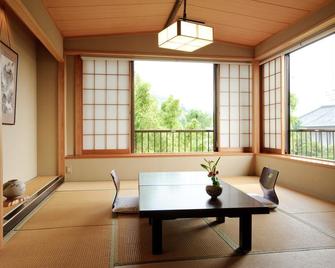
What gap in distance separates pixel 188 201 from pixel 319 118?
3.74m

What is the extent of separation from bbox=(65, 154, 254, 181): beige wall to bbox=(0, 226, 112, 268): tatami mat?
2494mm

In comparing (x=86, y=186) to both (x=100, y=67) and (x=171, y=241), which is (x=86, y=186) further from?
(x=171, y=241)

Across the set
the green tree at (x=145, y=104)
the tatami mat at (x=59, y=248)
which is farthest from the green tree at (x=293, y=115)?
the green tree at (x=145, y=104)

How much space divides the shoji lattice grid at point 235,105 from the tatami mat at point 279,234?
291cm

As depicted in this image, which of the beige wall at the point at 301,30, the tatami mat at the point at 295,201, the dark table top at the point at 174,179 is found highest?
the beige wall at the point at 301,30

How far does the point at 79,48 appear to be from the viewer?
5.14 meters

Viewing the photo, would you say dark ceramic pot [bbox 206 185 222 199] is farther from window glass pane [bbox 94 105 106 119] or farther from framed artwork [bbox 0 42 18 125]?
window glass pane [bbox 94 105 106 119]

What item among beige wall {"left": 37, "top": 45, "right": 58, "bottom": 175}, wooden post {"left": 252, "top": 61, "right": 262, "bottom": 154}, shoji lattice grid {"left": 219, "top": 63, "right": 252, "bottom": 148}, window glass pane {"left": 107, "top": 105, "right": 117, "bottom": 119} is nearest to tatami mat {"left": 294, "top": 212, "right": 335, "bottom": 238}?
wooden post {"left": 252, "top": 61, "right": 262, "bottom": 154}

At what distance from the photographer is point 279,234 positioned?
2557mm

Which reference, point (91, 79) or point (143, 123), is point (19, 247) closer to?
point (91, 79)

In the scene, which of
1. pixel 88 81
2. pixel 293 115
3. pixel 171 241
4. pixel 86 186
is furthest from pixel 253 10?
pixel 86 186

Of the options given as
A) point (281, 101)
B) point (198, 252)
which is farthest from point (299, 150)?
point (198, 252)

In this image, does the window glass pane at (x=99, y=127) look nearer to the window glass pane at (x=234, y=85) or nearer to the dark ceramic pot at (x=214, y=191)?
the window glass pane at (x=234, y=85)

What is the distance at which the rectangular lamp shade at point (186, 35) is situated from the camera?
9.36ft
